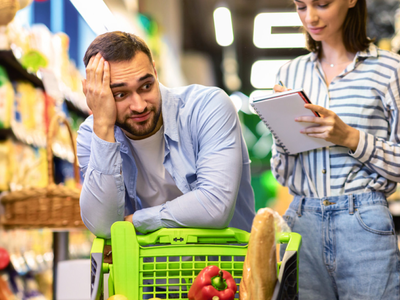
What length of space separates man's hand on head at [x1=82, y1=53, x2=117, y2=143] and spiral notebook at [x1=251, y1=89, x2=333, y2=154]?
20.0 inches

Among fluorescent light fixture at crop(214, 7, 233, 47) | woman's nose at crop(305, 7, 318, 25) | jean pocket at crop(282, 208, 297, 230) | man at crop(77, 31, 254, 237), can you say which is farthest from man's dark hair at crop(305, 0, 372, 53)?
fluorescent light fixture at crop(214, 7, 233, 47)

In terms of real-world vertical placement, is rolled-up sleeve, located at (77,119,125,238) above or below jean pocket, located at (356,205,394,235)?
above

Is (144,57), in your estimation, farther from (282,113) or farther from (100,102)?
(282,113)

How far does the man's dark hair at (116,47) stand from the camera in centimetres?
159

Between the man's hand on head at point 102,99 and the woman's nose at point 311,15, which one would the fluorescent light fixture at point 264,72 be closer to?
the woman's nose at point 311,15

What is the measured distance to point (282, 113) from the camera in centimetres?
159

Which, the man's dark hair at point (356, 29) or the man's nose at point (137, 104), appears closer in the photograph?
the man's nose at point (137, 104)

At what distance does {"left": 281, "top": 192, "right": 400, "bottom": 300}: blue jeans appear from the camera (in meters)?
1.49

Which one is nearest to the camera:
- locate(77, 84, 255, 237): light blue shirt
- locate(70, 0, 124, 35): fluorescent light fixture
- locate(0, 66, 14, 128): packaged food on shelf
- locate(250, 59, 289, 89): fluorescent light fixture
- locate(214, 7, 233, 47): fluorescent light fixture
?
locate(77, 84, 255, 237): light blue shirt

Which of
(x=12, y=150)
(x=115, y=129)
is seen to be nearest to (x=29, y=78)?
(x=12, y=150)

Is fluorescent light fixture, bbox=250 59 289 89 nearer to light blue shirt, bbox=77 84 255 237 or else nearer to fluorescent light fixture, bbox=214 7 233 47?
fluorescent light fixture, bbox=214 7 233 47

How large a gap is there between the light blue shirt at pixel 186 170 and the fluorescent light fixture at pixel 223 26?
4.67 m

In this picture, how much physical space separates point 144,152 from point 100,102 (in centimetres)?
27

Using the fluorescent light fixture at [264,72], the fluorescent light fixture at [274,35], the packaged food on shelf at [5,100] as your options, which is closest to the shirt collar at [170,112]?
the packaged food on shelf at [5,100]
